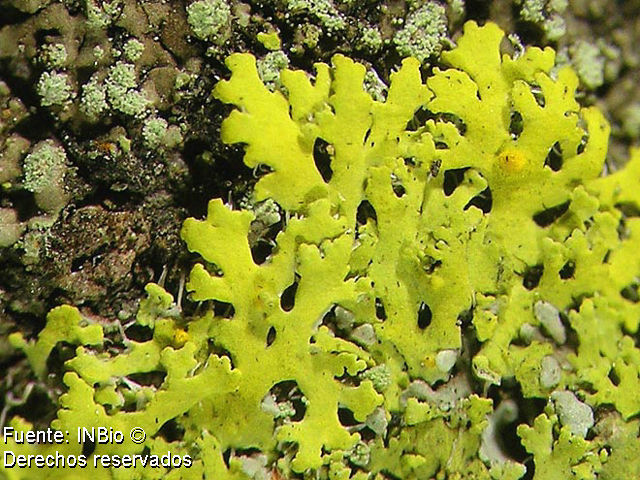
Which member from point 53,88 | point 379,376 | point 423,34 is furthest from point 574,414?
point 53,88

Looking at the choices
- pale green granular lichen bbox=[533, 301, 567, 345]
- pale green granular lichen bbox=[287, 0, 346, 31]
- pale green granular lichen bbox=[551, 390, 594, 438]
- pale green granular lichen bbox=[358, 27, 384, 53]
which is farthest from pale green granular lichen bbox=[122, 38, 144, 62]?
pale green granular lichen bbox=[551, 390, 594, 438]

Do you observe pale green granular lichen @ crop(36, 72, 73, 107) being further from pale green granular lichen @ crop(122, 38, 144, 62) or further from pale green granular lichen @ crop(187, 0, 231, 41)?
pale green granular lichen @ crop(187, 0, 231, 41)

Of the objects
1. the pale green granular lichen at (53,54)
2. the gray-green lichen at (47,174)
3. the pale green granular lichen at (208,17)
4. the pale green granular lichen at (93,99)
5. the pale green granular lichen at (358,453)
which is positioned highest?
the pale green granular lichen at (208,17)

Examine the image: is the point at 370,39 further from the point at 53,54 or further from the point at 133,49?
the point at 53,54

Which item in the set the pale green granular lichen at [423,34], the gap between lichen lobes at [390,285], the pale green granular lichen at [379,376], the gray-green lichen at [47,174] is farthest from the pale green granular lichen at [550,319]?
the gray-green lichen at [47,174]

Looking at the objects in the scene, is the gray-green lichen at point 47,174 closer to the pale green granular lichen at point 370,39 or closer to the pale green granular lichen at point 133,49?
the pale green granular lichen at point 133,49

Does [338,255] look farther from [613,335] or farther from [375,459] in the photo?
[613,335]
